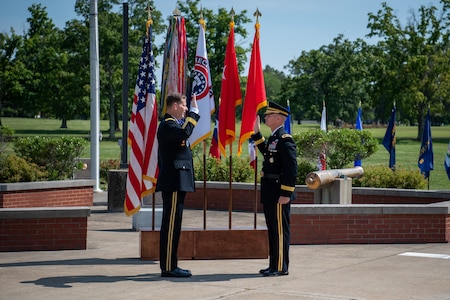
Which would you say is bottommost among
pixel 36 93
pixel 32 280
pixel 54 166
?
pixel 32 280

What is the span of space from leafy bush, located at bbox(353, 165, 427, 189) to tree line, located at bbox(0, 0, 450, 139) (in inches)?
1726

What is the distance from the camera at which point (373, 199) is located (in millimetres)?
16141

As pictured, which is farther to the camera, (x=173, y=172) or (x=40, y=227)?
(x=40, y=227)

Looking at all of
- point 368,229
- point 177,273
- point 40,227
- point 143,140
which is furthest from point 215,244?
point 368,229

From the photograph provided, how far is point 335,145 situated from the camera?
62.2ft

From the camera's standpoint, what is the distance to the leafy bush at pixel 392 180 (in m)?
17.1

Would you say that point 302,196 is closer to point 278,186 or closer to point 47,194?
point 47,194

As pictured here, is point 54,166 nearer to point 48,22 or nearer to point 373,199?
point 373,199

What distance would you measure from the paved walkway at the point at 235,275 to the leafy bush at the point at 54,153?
7.65 m

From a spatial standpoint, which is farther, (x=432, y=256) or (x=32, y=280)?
(x=432, y=256)

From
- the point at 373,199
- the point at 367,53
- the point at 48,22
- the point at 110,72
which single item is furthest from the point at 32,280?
the point at 48,22

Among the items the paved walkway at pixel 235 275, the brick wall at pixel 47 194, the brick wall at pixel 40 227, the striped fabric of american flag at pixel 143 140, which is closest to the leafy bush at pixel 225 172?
the brick wall at pixel 47 194

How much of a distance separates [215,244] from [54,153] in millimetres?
9706

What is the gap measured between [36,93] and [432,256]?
243 ft
